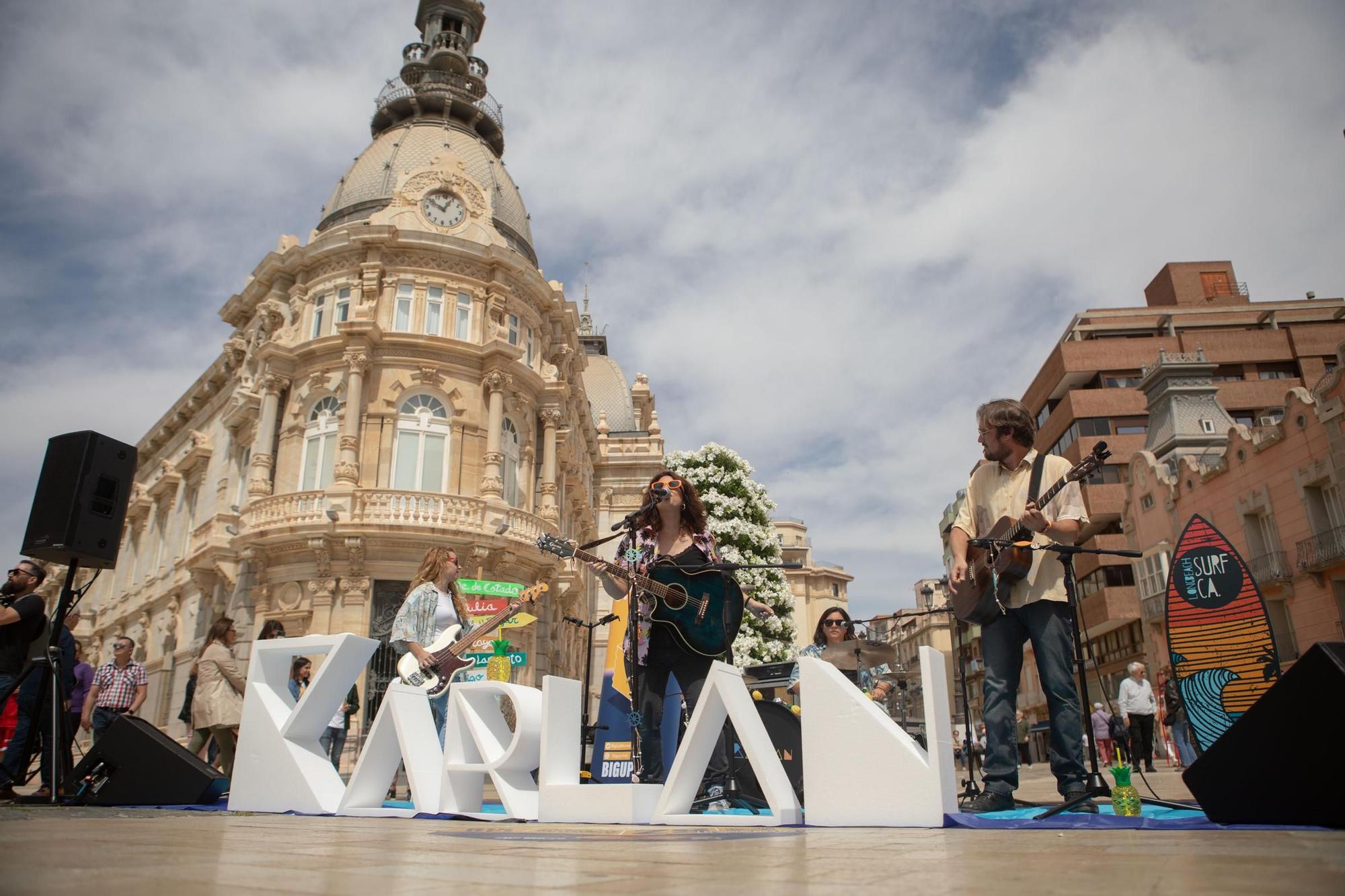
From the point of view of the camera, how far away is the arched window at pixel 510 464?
74.4 ft

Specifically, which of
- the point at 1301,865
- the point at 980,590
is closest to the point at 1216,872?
the point at 1301,865

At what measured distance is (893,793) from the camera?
4297mm

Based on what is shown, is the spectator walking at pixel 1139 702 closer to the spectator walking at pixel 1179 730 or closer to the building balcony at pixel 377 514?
the spectator walking at pixel 1179 730

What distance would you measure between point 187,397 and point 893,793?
3211 centimetres

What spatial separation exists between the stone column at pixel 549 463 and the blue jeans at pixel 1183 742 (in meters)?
15.1

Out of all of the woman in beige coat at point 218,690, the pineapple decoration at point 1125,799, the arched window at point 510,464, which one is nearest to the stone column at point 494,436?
the arched window at point 510,464

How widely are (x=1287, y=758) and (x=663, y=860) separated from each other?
8.62 ft

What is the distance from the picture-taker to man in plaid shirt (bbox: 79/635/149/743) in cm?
919

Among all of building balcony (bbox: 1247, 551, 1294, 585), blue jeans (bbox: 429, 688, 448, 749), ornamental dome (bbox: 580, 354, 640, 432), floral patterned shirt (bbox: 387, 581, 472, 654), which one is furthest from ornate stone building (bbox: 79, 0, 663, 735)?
building balcony (bbox: 1247, 551, 1294, 585)

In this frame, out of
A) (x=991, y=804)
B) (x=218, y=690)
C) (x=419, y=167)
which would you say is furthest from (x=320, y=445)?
(x=991, y=804)

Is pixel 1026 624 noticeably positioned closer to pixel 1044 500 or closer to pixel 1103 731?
pixel 1044 500

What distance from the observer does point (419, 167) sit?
2525cm

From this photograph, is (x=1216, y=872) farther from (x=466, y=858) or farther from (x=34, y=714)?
(x=34, y=714)

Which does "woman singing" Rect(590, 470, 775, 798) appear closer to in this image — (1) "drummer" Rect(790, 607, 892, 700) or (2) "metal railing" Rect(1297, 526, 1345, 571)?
(1) "drummer" Rect(790, 607, 892, 700)
